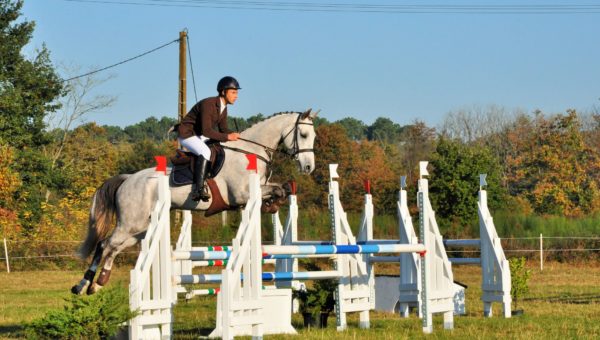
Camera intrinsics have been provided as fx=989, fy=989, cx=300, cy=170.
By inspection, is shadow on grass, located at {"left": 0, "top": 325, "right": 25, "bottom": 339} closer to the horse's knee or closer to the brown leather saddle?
the horse's knee

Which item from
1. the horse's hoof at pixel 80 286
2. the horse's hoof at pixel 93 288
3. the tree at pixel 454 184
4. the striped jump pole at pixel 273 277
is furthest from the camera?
the tree at pixel 454 184

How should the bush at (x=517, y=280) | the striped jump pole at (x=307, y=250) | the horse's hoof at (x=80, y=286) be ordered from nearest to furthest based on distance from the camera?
the striped jump pole at (x=307, y=250), the horse's hoof at (x=80, y=286), the bush at (x=517, y=280)

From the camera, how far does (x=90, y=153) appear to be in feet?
175

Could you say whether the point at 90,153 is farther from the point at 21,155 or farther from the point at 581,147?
the point at 581,147

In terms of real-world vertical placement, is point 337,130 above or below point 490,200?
above

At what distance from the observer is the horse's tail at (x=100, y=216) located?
10.8 metres

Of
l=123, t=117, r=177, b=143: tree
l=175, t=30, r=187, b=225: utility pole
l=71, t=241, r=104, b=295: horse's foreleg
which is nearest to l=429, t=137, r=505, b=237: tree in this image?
l=175, t=30, r=187, b=225: utility pole

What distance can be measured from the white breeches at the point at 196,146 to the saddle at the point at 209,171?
8cm

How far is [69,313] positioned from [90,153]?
152 feet

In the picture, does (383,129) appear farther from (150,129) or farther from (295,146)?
(295,146)

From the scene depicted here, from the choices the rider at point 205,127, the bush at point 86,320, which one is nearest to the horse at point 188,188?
the rider at point 205,127

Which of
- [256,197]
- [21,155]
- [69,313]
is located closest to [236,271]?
[256,197]

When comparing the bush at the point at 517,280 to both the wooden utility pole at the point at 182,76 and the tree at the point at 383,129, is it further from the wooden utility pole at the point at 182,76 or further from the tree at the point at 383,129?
the tree at the point at 383,129

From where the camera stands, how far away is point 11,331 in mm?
10336
